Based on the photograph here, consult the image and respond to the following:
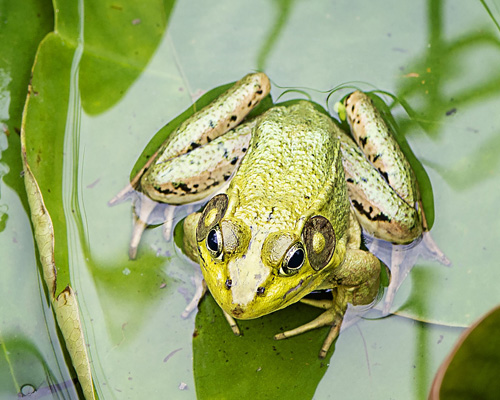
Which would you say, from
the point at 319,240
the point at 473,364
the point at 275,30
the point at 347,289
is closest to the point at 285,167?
the point at 319,240

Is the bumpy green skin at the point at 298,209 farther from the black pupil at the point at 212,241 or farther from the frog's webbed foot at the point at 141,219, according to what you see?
the frog's webbed foot at the point at 141,219

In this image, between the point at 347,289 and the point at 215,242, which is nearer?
the point at 215,242

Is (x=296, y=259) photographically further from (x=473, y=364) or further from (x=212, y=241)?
(x=473, y=364)

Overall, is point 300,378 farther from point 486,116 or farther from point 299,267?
point 486,116

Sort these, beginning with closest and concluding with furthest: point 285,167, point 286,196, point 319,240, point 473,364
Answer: point 473,364, point 319,240, point 286,196, point 285,167

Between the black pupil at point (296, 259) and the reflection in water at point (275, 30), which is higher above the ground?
the reflection in water at point (275, 30)

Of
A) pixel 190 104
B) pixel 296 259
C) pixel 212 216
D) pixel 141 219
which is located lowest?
pixel 141 219

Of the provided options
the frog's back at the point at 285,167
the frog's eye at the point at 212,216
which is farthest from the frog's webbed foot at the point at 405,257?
the frog's eye at the point at 212,216
